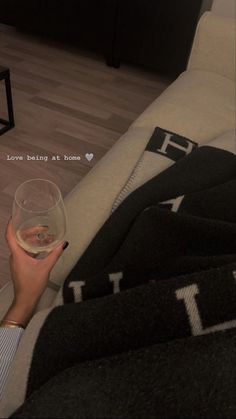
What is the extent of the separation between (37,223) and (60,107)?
5.99ft

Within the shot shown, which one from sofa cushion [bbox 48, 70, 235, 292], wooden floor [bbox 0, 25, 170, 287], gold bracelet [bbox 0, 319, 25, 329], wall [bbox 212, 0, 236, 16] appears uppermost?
wall [bbox 212, 0, 236, 16]

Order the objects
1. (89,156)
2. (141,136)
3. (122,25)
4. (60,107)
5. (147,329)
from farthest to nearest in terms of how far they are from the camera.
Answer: (122,25) < (60,107) < (89,156) < (141,136) < (147,329)

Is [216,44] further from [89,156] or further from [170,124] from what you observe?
[89,156]

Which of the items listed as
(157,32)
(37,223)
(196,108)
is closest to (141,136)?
(196,108)

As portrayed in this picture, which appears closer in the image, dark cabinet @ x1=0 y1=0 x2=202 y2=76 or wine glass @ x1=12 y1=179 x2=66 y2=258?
wine glass @ x1=12 y1=179 x2=66 y2=258

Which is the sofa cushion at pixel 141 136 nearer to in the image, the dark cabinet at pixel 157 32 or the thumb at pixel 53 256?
the thumb at pixel 53 256

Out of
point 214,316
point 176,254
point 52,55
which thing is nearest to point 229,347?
point 214,316

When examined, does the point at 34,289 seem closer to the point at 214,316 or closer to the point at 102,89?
the point at 214,316

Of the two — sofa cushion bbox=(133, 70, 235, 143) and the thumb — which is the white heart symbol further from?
the thumb

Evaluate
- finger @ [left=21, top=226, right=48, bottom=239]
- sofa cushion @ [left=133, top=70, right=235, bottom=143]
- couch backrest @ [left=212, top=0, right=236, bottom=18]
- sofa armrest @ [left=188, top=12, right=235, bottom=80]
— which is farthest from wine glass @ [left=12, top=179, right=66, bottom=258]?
couch backrest @ [left=212, top=0, right=236, bottom=18]

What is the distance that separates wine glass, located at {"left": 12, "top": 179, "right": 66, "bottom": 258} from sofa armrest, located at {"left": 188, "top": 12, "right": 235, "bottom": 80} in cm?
124

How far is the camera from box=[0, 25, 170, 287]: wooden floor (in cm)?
195

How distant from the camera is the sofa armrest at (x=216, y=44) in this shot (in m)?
1.68

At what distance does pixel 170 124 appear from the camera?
4.50 ft
